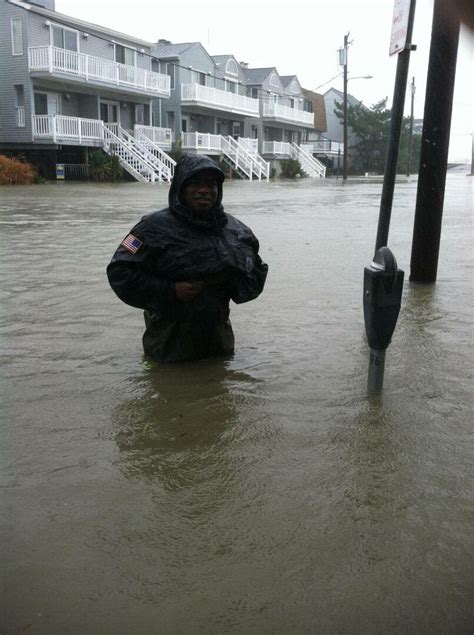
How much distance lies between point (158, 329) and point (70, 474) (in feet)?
5.24

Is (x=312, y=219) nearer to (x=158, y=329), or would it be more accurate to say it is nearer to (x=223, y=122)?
(x=158, y=329)

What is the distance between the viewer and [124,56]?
3750 cm

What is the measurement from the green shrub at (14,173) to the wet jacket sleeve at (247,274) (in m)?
24.0

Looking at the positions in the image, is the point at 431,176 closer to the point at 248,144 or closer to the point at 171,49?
the point at 171,49

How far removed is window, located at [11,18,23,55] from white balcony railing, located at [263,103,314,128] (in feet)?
87.9

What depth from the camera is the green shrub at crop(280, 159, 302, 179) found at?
50844 mm

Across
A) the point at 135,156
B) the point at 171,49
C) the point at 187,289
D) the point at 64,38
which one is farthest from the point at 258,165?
the point at 187,289

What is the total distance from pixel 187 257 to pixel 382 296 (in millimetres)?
1193

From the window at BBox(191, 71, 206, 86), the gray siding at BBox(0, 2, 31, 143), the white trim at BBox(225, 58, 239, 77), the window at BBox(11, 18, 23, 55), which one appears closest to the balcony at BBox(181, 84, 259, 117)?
the window at BBox(191, 71, 206, 86)

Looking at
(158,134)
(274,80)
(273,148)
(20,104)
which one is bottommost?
(273,148)

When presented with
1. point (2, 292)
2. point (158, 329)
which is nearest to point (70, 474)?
point (158, 329)

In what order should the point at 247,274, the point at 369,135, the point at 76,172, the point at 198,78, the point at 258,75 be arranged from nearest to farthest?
the point at 247,274
the point at 76,172
the point at 198,78
the point at 258,75
the point at 369,135

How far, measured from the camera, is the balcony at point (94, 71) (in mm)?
30141

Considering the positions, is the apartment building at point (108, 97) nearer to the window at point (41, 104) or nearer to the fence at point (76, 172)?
the window at point (41, 104)
